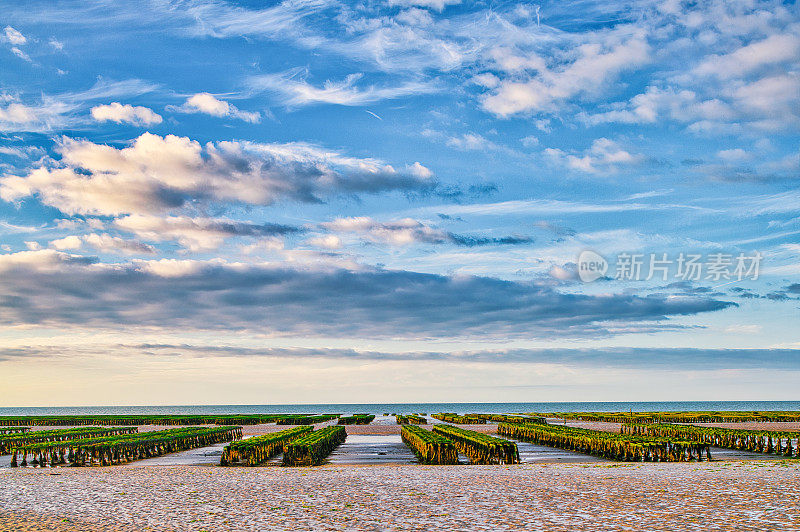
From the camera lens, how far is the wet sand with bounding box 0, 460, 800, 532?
17.5m

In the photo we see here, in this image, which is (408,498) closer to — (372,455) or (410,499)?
(410,499)

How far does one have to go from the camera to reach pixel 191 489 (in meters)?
25.3

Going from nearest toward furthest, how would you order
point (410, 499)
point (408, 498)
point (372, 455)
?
point (410, 499) < point (408, 498) < point (372, 455)

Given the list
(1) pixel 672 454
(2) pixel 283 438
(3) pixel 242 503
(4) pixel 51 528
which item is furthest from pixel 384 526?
(2) pixel 283 438

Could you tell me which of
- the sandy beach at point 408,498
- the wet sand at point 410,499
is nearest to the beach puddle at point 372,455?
the sandy beach at point 408,498

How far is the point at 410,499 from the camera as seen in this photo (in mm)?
22031

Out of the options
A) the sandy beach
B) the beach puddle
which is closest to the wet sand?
the sandy beach

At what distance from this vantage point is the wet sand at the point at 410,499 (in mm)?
17531

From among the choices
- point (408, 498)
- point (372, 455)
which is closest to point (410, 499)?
point (408, 498)

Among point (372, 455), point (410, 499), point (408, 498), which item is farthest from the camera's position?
point (372, 455)

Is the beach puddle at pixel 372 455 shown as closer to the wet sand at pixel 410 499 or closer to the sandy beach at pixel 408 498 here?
the sandy beach at pixel 408 498

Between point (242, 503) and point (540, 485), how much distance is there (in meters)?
11.2

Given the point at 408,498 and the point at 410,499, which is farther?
the point at 408,498

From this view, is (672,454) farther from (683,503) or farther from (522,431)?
(522,431)
